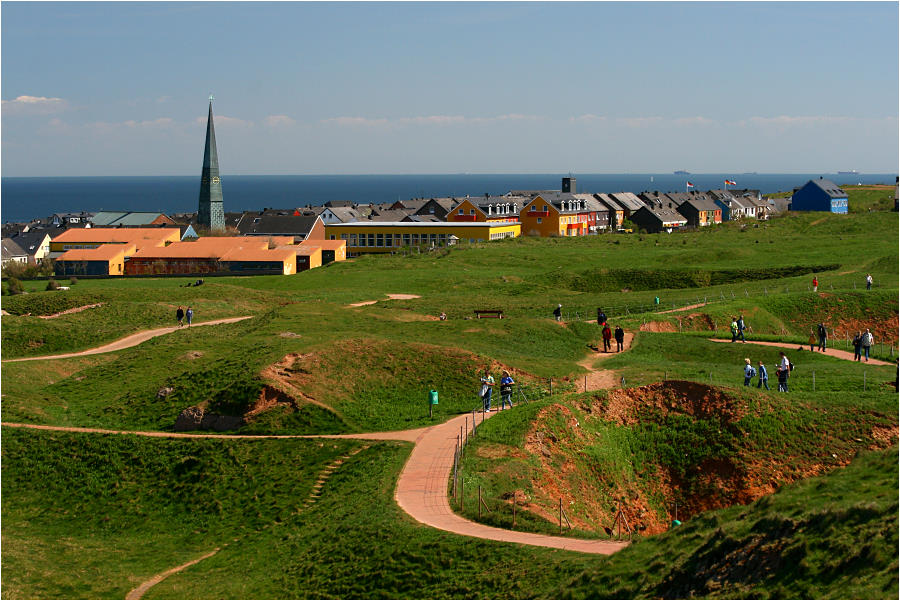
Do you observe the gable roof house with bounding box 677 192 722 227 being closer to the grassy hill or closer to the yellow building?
the yellow building

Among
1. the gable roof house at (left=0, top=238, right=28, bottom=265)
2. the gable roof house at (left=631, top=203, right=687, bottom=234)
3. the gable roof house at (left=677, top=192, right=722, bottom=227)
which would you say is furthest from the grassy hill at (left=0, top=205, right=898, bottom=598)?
the gable roof house at (left=677, top=192, right=722, bottom=227)

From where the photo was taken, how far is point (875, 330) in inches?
2179

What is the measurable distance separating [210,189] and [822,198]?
92468mm

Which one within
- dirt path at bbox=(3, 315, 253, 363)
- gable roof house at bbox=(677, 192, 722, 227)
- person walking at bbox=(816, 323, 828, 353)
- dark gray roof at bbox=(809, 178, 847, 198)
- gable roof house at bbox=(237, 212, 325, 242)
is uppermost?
dark gray roof at bbox=(809, 178, 847, 198)

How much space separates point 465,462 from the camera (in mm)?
29375

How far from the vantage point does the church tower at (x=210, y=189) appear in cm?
13620

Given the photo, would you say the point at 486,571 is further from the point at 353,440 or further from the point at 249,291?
the point at 249,291

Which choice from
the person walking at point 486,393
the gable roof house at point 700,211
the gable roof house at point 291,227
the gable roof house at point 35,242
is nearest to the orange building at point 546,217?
the gable roof house at point 291,227

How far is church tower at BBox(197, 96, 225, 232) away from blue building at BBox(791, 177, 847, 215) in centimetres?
8824

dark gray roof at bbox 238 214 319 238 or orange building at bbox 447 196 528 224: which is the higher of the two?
orange building at bbox 447 196 528 224

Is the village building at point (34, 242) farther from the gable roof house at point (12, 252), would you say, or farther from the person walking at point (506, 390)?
the person walking at point (506, 390)

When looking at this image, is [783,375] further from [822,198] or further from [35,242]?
[822,198]

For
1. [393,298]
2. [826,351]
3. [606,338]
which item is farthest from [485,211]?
[826,351]

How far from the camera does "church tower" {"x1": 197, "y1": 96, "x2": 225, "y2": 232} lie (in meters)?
136
